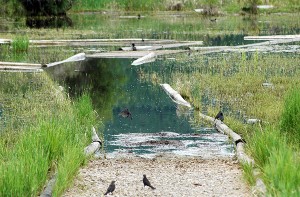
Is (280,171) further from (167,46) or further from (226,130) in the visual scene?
(167,46)

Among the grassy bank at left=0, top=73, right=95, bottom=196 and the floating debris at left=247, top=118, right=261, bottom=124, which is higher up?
the grassy bank at left=0, top=73, right=95, bottom=196

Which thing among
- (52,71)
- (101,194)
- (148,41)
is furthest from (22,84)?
(148,41)

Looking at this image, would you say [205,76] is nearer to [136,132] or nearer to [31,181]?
[136,132]

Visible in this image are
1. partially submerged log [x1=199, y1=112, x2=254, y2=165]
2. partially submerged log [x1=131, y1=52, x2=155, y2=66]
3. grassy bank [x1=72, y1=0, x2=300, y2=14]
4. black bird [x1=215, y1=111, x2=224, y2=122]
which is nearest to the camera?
partially submerged log [x1=199, y1=112, x2=254, y2=165]

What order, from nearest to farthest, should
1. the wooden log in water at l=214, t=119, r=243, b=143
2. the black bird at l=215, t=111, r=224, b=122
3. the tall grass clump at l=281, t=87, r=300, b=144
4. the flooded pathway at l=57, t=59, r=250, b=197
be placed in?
1. the flooded pathway at l=57, t=59, r=250, b=197
2. the tall grass clump at l=281, t=87, r=300, b=144
3. the wooden log in water at l=214, t=119, r=243, b=143
4. the black bird at l=215, t=111, r=224, b=122

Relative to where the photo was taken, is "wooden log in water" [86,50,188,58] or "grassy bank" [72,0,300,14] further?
"grassy bank" [72,0,300,14]

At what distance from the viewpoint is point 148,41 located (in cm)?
3200

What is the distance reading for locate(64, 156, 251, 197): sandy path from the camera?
8.84 metres

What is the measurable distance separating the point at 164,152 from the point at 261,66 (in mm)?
11553

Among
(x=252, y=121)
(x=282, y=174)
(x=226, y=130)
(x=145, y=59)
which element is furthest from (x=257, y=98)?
(x=145, y=59)

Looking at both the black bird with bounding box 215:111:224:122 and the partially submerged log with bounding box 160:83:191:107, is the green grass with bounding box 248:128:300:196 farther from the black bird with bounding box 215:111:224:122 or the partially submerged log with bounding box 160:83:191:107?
the partially submerged log with bounding box 160:83:191:107

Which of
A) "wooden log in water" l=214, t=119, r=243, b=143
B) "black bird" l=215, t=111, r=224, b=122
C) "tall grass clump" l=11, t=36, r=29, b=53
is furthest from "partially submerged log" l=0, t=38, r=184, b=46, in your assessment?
"wooden log in water" l=214, t=119, r=243, b=143

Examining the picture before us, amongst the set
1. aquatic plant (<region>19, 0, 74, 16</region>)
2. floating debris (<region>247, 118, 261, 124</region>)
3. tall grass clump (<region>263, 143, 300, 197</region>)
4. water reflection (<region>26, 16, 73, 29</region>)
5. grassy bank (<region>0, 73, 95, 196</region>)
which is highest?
tall grass clump (<region>263, 143, 300, 197</region>)

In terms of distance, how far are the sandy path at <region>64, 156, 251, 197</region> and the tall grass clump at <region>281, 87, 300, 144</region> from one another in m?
1.08
